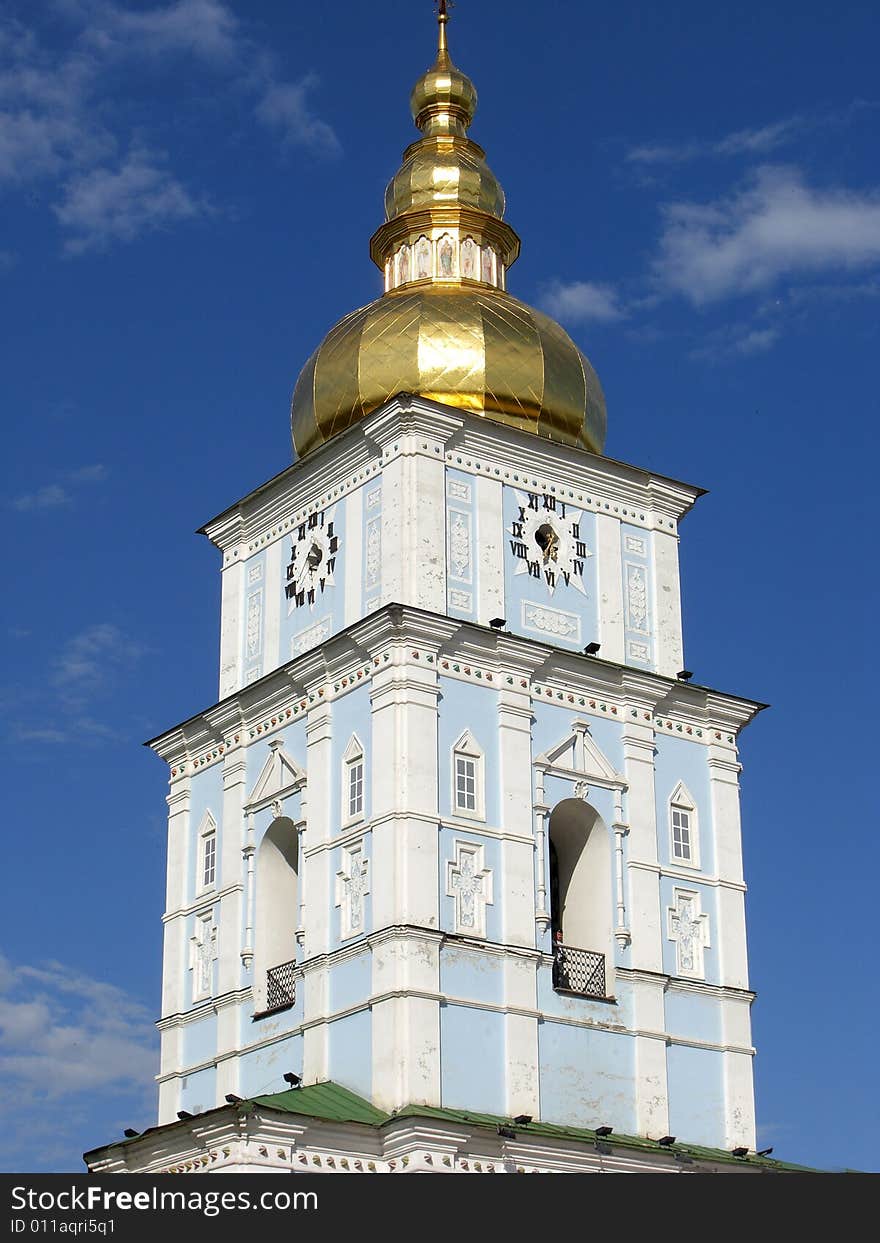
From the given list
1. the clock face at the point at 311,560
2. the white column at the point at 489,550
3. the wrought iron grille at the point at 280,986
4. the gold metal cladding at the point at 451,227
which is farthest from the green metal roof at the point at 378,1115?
the gold metal cladding at the point at 451,227

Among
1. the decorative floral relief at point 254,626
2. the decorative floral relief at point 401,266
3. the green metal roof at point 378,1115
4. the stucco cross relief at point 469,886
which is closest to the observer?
the green metal roof at point 378,1115

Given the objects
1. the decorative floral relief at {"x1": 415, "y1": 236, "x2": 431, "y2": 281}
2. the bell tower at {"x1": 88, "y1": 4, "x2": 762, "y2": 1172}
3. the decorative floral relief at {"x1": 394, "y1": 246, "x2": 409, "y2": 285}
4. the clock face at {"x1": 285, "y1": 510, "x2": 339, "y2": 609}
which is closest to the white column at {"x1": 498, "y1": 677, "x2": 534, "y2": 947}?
the bell tower at {"x1": 88, "y1": 4, "x2": 762, "y2": 1172}

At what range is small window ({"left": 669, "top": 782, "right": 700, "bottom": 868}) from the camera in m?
29.4

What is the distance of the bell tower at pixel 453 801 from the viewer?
26453 millimetres

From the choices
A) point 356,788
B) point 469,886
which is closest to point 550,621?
point 356,788

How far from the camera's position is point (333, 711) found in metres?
28.7

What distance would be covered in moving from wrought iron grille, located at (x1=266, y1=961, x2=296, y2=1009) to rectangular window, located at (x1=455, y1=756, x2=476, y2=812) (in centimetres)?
286

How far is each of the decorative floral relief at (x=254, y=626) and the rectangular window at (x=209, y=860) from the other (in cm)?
244

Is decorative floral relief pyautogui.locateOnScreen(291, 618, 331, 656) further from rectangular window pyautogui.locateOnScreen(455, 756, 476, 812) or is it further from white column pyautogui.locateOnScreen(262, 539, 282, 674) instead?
rectangular window pyautogui.locateOnScreen(455, 756, 476, 812)

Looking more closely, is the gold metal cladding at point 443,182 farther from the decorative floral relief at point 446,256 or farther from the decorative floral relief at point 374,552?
the decorative floral relief at point 374,552

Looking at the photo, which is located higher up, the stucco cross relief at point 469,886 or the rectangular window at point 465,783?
the rectangular window at point 465,783
